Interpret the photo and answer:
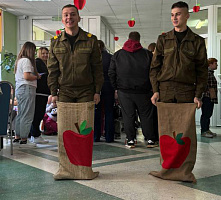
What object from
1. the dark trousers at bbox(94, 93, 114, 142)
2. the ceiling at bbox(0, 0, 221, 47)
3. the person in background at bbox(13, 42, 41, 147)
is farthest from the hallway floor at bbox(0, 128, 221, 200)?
the ceiling at bbox(0, 0, 221, 47)

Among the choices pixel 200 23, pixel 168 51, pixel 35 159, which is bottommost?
pixel 35 159

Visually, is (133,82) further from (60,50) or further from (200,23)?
(200,23)

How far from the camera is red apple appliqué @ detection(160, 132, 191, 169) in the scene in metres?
2.83

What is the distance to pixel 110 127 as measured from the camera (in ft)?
17.0

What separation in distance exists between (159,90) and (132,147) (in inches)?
71.2

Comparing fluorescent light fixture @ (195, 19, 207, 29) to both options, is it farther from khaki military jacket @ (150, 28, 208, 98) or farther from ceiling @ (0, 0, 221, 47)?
khaki military jacket @ (150, 28, 208, 98)

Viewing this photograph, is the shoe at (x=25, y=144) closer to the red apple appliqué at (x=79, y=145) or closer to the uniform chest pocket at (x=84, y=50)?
the red apple appliqué at (x=79, y=145)

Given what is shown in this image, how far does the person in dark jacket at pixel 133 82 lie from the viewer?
14.8 feet

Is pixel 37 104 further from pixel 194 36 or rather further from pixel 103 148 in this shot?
pixel 194 36

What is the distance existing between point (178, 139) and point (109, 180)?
663mm

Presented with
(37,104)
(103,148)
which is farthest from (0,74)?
(103,148)

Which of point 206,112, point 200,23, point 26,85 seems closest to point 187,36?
point 26,85

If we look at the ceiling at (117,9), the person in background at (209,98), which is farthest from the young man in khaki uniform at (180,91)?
the ceiling at (117,9)

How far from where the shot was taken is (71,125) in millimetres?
2873
